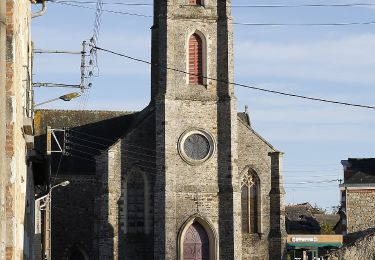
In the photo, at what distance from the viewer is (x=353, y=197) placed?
231 ft

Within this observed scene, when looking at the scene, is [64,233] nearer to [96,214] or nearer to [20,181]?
[96,214]

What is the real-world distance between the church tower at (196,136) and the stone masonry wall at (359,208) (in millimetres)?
20934

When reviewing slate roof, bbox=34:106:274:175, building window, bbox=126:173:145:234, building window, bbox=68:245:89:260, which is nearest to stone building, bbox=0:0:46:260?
building window, bbox=126:173:145:234

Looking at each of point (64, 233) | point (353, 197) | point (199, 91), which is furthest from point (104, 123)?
point (353, 197)

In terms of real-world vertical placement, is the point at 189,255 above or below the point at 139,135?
below

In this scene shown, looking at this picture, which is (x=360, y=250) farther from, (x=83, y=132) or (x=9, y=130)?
(x=83, y=132)

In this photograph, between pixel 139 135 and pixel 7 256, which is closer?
pixel 7 256

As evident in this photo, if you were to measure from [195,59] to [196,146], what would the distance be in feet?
14.6

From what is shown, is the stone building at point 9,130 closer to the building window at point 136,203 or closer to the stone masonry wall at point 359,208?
the building window at point 136,203

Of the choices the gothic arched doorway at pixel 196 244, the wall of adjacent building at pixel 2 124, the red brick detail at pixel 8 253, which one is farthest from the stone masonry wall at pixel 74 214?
the wall of adjacent building at pixel 2 124

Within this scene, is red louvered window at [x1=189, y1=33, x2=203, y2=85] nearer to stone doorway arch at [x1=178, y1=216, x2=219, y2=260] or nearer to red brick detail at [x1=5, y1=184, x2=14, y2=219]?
stone doorway arch at [x1=178, y1=216, x2=219, y2=260]

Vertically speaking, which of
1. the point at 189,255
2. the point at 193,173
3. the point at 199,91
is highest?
the point at 199,91

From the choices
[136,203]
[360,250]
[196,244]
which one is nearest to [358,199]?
[196,244]

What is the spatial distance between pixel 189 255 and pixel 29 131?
3347cm
